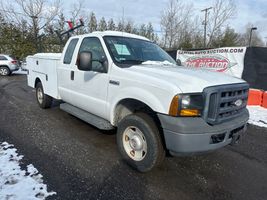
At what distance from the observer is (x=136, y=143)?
3389 millimetres

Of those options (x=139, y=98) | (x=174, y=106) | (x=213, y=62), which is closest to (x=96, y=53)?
(x=139, y=98)

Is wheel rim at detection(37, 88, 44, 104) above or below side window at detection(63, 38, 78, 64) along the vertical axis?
below

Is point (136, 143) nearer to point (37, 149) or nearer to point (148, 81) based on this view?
point (148, 81)

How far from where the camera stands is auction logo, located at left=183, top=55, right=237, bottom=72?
1068 centimetres

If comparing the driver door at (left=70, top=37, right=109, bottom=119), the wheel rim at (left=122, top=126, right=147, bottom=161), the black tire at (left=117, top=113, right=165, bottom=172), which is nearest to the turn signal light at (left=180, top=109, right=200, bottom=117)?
the black tire at (left=117, top=113, right=165, bottom=172)

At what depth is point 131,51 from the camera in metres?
4.11

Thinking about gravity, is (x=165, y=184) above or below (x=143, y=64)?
below

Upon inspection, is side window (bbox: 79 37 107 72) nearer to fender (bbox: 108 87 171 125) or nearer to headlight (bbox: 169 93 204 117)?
fender (bbox: 108 87 171 125)

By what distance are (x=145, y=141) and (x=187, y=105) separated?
85 cm

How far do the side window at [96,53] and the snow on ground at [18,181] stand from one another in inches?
73.9

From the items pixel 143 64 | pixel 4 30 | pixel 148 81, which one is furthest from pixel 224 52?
pixel 4 30

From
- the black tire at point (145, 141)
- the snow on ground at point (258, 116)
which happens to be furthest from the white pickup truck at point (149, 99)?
the snow on ground at point (258, 116)

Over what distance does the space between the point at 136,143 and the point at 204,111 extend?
113 cm

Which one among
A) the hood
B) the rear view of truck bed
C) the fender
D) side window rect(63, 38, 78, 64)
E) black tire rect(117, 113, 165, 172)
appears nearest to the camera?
the hood
